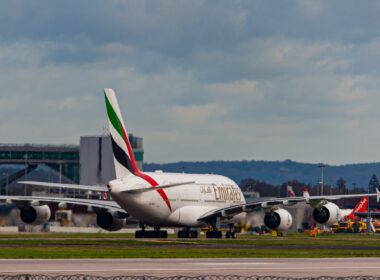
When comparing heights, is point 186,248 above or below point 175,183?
below

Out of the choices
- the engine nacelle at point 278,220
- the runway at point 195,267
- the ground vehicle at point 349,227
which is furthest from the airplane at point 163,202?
the ground vehicle at point 349,227

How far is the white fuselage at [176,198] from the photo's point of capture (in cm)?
9262

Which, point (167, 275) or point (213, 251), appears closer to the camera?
point (167, 275)

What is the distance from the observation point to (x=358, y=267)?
179ft

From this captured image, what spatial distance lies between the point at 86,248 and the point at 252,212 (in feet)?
129

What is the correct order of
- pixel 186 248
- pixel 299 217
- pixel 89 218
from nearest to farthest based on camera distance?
pixel 186 248 < pixel 89 218 < pixel 299 217

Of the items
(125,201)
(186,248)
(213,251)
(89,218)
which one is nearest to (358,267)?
(213,251)

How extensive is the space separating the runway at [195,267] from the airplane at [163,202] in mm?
33876

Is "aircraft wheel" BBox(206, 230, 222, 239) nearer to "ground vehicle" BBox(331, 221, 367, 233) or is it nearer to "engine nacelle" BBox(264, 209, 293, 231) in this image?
"engine nacelle" BBox(264, 209, 293, 231)

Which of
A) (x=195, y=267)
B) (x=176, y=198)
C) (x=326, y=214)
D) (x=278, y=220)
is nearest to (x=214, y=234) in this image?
(x=176, y=198)

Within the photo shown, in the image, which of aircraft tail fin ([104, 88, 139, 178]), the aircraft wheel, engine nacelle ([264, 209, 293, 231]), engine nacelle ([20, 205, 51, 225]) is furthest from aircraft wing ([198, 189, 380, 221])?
engine nacelle ([20, 205, 51, 225])

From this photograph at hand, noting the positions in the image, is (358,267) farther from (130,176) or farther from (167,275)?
(130,176)

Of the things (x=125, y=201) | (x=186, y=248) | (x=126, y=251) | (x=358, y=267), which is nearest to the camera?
(x=358, y=267)

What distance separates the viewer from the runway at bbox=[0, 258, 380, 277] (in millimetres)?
48219
